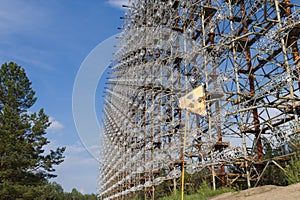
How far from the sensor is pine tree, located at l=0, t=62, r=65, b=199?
19.3 m

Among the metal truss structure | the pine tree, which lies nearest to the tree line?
the pine tree

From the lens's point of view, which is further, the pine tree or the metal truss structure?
the pine tree

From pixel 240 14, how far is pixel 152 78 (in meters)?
10.4

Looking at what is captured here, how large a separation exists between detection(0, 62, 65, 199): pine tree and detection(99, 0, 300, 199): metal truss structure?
7506 millimetres

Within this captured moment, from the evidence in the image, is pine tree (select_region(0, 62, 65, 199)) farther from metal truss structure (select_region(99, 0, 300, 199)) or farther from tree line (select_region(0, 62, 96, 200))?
metal truss structure (select_region(99, 0, 300, 199))

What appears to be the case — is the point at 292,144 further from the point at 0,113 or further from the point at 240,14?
the point at 0,113

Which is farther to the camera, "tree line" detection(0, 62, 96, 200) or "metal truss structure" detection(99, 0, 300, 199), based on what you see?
"tree line" detection(0, 62, 96, 200)

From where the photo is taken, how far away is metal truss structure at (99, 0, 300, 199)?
12.2m

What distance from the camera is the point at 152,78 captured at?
84.3ft

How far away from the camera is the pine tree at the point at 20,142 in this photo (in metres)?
19.3

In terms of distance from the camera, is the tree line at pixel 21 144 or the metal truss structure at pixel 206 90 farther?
the tree line at pixel 21 144

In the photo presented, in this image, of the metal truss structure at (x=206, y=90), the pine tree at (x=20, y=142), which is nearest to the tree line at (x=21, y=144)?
the pine tree at (x=20, y=142)

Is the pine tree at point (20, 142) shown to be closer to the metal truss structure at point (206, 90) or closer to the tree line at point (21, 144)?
the tree line at point (21, 144)

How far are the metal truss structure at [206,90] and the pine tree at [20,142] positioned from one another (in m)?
7.51
